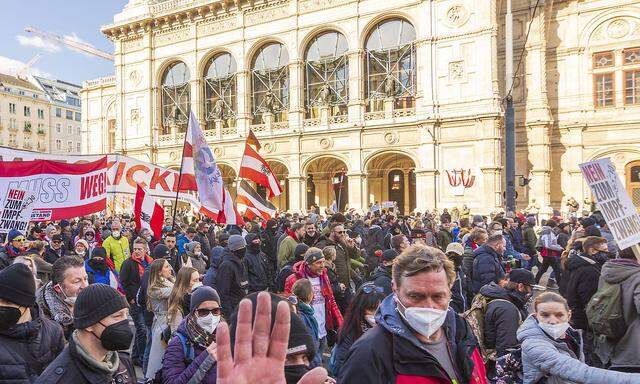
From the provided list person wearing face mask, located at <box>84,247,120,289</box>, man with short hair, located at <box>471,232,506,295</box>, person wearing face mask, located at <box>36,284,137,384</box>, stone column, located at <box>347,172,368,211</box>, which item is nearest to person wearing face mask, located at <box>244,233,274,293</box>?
person wearing face mask, located at <box>84,247,120,289</box>

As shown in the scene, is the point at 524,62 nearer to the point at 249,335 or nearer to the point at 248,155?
the point at 248,155

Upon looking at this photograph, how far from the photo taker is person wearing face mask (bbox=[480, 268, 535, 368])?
420 centimetres

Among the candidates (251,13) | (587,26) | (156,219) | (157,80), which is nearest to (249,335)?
(156,219)

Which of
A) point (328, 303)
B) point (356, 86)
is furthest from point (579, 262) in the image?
point (356, 86)

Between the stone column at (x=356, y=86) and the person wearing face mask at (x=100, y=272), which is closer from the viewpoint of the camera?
the person wearing face mask at (x=100, y=272)

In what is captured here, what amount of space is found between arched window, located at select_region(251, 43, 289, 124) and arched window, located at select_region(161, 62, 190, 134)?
18.8 feet

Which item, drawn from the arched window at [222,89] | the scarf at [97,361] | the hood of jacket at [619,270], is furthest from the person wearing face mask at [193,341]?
the arched window at [222,89]

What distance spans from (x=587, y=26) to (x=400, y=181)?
12979 mm

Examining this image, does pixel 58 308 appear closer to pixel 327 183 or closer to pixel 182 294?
pixel 182 294

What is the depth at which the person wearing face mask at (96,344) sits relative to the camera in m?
2.52

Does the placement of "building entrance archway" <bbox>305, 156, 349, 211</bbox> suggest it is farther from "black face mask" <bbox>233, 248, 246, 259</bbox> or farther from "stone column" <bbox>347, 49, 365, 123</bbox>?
"black face mask" <bbox>233, 248, 246, 259</bbox>

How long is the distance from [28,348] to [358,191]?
24.9 meters

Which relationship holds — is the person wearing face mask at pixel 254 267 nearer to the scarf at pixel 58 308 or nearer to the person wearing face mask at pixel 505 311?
the scarf at pixel 58 308

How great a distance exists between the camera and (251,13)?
31.2 metres
